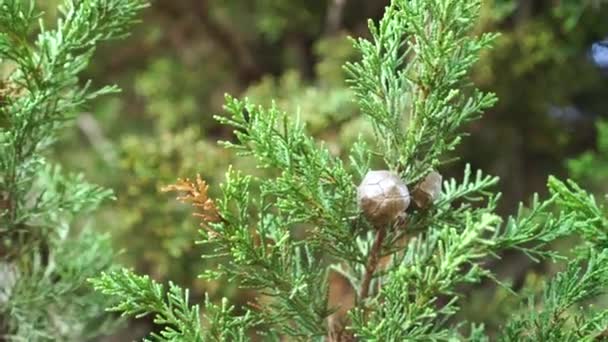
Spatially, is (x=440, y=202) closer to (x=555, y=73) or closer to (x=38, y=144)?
(x=38, y=144)

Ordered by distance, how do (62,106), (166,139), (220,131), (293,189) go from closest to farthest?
(293,189), (62,106), (166,139), (220,131)

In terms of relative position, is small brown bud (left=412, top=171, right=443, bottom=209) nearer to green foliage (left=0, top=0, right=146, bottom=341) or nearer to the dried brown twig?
the dried brown twig

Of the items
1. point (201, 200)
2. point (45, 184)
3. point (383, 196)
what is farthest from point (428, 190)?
point (45, 184)

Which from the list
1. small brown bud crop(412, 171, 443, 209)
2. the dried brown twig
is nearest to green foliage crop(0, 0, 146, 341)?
the dried brown twig

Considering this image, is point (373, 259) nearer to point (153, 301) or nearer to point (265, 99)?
point (153, 301)

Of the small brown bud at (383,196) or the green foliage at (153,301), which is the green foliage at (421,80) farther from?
the green foliage at (153,301)

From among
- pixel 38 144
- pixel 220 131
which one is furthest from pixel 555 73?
pixel 38 144

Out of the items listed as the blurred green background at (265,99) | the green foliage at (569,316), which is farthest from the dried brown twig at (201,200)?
the blurred green background at (265,99)
